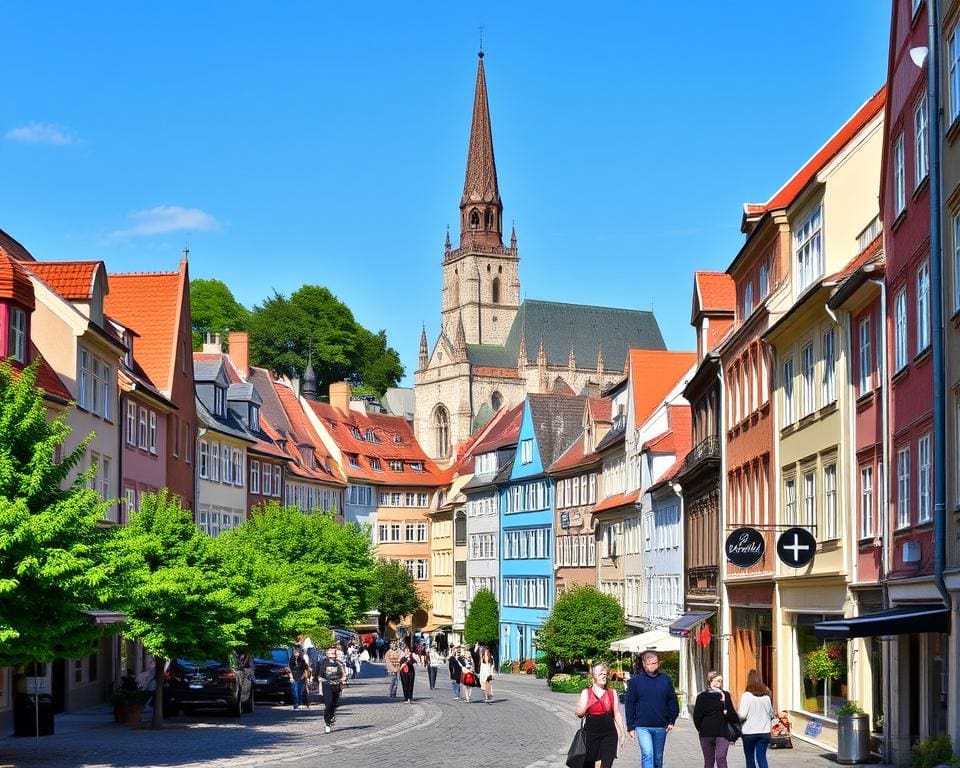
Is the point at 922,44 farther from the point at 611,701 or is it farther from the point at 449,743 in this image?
the point at 449,743

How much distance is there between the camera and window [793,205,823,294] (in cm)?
3106

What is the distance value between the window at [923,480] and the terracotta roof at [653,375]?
3658 centimetres

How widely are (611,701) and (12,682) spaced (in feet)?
57.3

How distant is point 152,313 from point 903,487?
3196 centimetres

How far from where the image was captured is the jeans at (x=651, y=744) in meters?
18.7

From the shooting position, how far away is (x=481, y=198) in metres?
Answer: 183

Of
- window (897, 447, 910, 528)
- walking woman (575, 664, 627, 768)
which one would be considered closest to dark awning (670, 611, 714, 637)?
window (897, 447, 910, 528)

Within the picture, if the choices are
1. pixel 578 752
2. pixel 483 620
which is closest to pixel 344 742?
pixel 578 752

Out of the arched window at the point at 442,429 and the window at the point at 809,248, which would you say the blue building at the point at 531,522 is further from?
the arched window at the point at 442,429

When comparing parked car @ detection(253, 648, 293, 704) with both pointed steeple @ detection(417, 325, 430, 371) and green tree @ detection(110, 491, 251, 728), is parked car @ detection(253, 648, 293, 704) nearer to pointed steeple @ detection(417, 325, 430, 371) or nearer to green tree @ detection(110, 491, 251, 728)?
green tree @ detection(110, 491, 251, 728)

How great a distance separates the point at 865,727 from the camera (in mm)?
25609

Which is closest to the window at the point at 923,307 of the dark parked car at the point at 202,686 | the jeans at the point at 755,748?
the jeans at the point at 755,748

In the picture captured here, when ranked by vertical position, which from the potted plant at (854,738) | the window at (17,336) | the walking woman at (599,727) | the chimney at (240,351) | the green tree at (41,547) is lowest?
the potted plant at (854,738)

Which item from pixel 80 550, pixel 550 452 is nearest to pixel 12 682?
pixel 80 550
